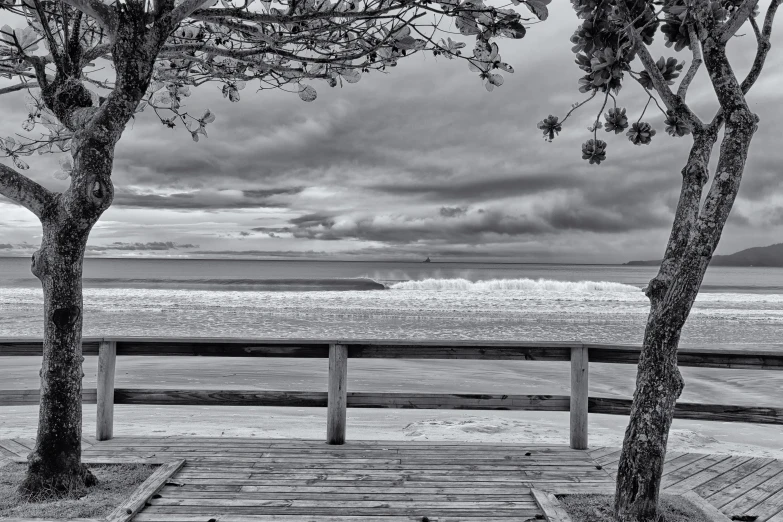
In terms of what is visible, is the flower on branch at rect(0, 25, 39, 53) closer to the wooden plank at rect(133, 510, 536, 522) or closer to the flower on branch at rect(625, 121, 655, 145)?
the wooden plank at rect(133, 510, 536, 522)

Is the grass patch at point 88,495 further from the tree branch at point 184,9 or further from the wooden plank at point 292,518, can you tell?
the tree branch at point 184,9

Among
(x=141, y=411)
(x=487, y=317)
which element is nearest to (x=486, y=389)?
(x=141, y=411)

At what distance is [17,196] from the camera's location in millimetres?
3430

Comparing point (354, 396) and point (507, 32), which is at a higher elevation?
point (507, 32)

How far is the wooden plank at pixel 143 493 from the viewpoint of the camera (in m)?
3.13

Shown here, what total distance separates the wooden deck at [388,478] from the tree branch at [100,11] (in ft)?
9.32

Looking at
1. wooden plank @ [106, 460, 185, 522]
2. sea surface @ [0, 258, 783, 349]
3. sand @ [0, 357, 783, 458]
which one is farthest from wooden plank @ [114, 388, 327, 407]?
sea surface @ [0, 258, 783, 349]

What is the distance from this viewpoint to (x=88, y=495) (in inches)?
137

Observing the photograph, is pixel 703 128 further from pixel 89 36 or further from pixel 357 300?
pixel 357 300

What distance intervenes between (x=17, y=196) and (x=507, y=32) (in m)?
3.05

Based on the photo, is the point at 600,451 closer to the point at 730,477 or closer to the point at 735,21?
the point at 730,477

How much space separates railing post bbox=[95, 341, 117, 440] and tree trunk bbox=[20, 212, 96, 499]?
130 cm

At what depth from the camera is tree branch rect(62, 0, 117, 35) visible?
328 centimetres

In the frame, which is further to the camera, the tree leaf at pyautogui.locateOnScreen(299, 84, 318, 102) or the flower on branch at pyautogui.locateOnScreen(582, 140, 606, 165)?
the tree leaf at pyautogui.locateOnScreen(299, 84, 318, 102)
